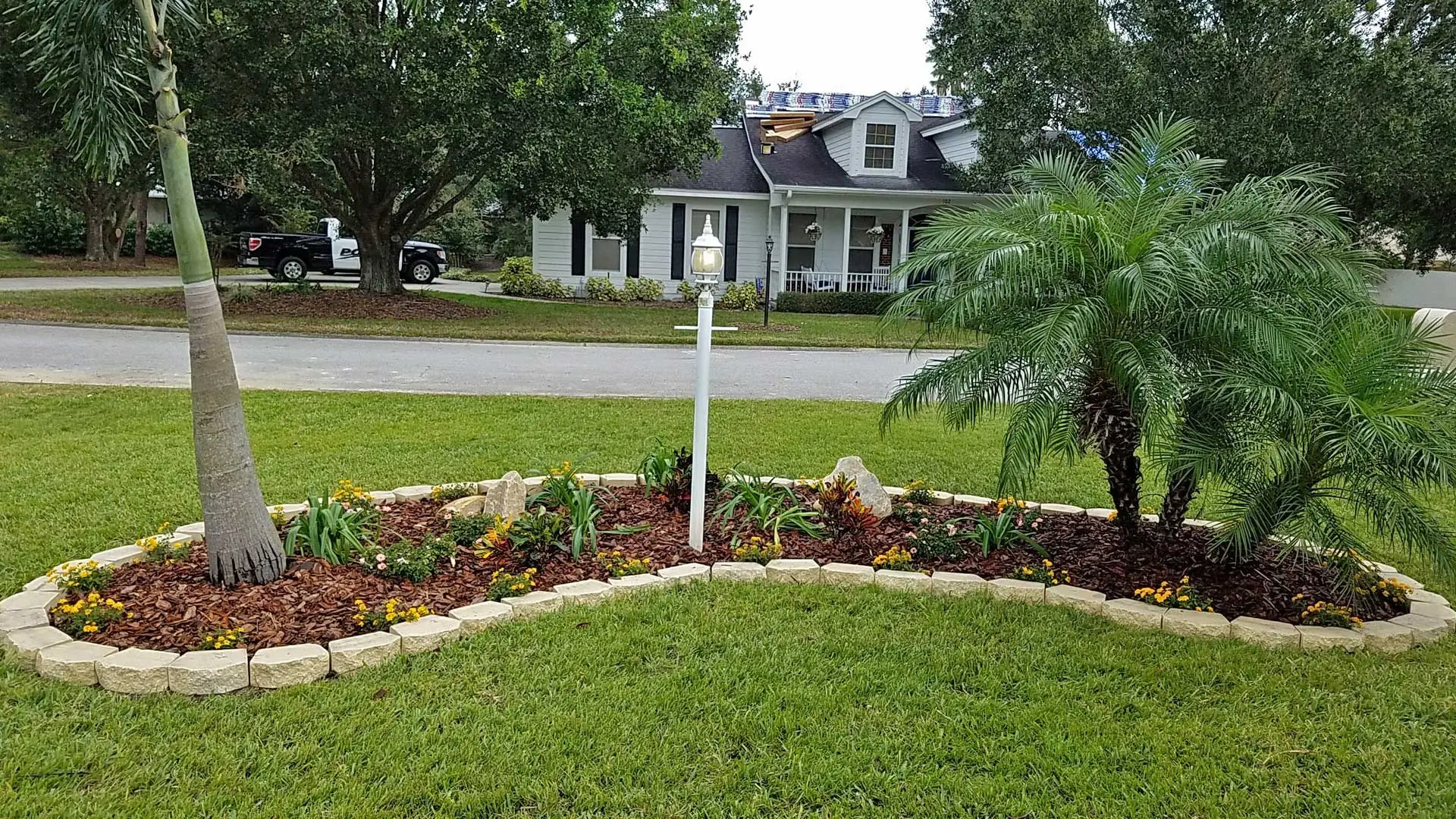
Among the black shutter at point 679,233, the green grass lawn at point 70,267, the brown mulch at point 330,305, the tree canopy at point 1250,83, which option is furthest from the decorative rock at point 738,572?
the green grass lawn at point 70,267

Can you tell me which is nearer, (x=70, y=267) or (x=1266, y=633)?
(x=1266, y=633)

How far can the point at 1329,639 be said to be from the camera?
3.30 metres

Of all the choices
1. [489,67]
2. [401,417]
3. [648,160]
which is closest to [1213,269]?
[401,417]

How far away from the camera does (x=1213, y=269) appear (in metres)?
3.43

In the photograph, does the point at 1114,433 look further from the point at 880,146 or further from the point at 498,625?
the point at 880,146

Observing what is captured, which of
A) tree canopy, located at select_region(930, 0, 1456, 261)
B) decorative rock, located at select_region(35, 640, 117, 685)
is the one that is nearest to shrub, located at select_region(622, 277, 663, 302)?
tree canopy, located at select_region(930, 0, 1456, 261)

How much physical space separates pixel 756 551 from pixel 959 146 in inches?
760

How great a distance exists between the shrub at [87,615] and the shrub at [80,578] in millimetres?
132

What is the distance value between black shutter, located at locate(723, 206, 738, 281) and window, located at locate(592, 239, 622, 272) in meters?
2.51

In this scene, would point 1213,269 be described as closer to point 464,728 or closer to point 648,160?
point 464,728

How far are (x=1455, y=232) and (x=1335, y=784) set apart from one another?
20.9 metres

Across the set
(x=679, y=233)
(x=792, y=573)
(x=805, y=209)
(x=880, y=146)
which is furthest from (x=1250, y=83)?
(x=792, y=573)

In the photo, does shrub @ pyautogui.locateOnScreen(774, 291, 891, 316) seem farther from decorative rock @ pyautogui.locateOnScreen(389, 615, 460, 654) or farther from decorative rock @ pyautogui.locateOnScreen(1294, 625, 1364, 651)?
decorative rock @ pyautogui.locateOnScreen(389, 615, 460, 654)

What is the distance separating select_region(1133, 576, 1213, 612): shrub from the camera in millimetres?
3502
